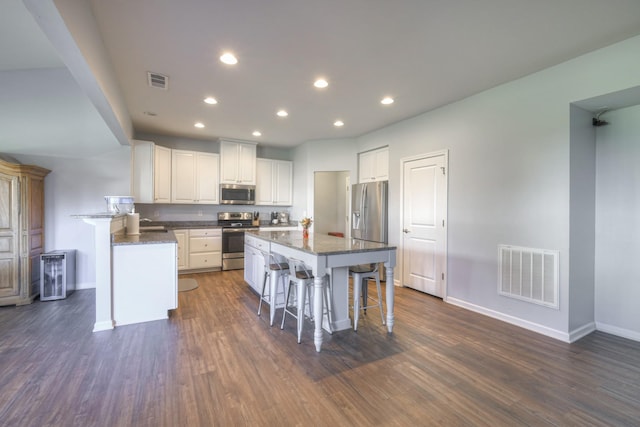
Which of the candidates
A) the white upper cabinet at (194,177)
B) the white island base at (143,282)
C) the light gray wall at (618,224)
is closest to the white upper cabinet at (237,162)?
the white upper cabinet at (194,177)

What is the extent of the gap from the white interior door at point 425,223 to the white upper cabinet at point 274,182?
2866 millimetres

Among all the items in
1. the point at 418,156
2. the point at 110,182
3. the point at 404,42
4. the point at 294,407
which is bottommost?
the point at 294,407

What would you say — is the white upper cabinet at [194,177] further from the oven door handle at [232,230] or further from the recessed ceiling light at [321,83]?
the recessed ceiling light at [321,83]

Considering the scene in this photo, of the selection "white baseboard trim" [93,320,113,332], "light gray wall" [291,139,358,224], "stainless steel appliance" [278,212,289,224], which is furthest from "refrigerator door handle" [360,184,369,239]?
"white baseboard trim" [93,320,113,332]

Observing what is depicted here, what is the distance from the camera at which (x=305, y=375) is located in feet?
7.12

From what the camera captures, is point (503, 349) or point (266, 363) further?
point (503, 349)

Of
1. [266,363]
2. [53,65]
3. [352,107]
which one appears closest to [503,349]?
[266,363]

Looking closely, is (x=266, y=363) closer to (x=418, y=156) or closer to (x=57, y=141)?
(x=418, y=156)

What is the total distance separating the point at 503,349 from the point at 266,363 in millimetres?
2065

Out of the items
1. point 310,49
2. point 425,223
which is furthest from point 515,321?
point 310,49

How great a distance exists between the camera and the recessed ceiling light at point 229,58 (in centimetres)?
262

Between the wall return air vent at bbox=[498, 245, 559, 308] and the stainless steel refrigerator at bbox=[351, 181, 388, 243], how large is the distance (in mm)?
1868

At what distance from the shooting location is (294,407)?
1819 mm

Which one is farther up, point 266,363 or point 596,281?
point 596,281
